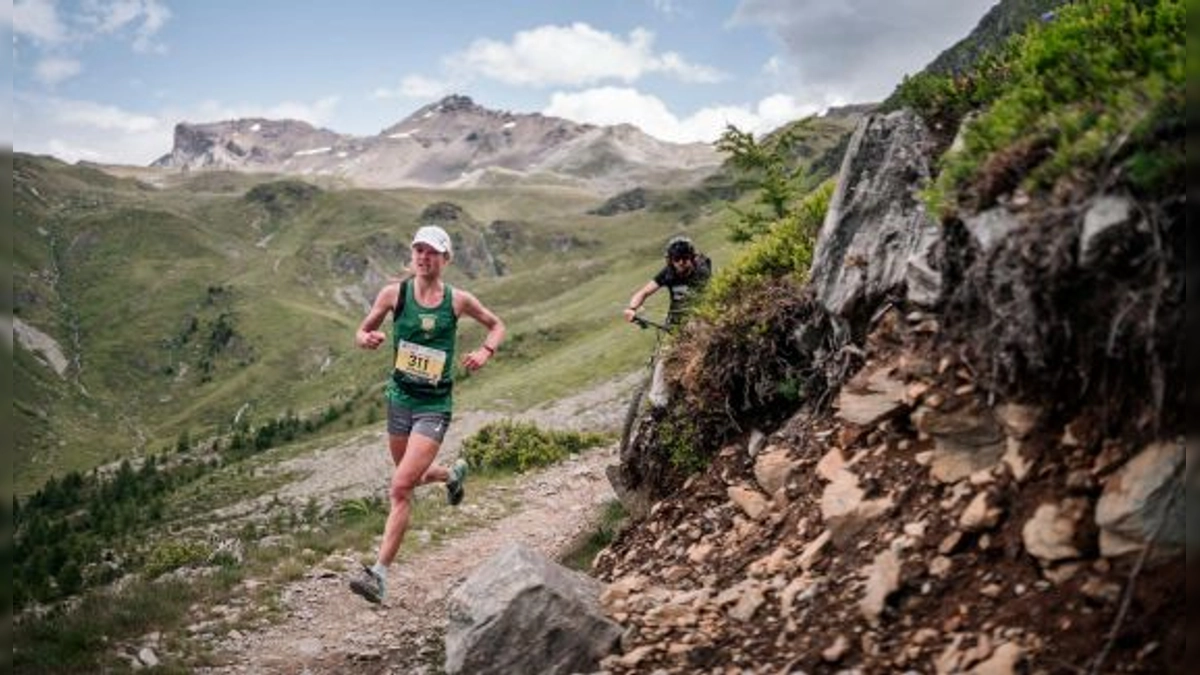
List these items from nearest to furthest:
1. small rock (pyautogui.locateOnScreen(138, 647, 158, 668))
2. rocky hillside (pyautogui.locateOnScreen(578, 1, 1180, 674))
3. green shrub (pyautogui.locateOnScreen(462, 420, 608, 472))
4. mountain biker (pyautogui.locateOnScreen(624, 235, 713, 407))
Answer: rocky hillside (pyautogui.locateOnScreen(578, 1, 1180, 674))
small rock (pyautogui.locateOnScreen(138, 647, 158, 668))
mountain biker (pyautogui.locateOnScreen(624, 235, 713, 407))
green shrub (pyautogui.locateOnScreen(462, 420, 608, 472))

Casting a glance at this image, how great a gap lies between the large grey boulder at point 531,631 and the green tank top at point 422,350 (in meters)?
3.29

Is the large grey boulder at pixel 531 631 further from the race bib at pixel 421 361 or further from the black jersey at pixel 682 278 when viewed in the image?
the black jersey at pixel 682 278

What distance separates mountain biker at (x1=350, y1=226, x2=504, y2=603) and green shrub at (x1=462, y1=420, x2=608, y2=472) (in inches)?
511

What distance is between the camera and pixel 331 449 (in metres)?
67.0

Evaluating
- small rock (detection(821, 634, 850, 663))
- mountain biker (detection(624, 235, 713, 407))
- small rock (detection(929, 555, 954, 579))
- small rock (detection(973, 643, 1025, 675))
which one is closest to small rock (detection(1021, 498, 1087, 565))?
small rock (detection(929, 555, 954, 579))

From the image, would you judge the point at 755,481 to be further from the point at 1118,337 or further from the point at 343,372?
the point at 343,372

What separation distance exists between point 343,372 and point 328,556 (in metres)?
155

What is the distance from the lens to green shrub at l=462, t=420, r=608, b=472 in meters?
23.9

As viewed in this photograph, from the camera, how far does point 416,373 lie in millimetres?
10438

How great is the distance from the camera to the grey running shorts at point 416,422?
34.4 feet

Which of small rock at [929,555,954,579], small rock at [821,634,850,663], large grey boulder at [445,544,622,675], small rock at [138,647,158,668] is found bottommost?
small rock at [138,647,158,668]

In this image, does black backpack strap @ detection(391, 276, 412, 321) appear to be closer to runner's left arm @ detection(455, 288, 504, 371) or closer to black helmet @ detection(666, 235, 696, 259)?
runner's left arm @ detection(455, 288, 504, 371)

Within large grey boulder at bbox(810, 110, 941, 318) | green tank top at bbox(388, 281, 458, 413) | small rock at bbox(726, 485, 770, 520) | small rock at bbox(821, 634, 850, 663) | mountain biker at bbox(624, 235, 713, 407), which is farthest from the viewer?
mountain biker at bbox(624, 235, 713, 407)

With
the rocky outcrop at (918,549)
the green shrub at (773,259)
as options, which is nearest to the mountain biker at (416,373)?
the rocky outcrop at (918,549)
